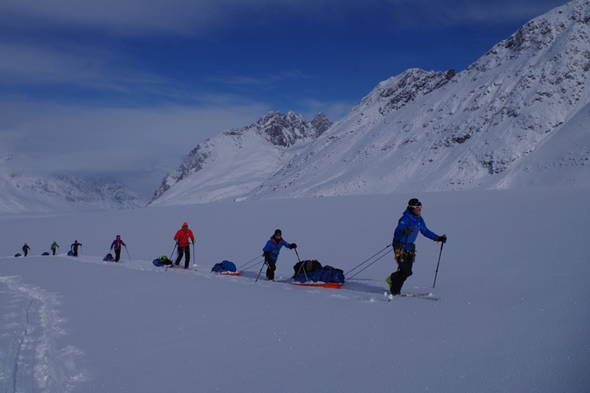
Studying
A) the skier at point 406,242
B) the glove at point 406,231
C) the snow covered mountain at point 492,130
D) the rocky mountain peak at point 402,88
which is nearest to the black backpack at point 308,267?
the skier at point 406,242

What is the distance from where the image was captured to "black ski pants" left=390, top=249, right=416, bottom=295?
344 inches

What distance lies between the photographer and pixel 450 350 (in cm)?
490

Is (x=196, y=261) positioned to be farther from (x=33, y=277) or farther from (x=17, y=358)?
(x=17, y=358)

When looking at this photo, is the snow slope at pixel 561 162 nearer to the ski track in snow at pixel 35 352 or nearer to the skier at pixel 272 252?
the skier at pixel 272 252

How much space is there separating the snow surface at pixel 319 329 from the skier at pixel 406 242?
0.58 meters

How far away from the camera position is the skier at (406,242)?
344 inches

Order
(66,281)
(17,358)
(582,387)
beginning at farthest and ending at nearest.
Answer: (66,281) < (17,358) < (582,387)

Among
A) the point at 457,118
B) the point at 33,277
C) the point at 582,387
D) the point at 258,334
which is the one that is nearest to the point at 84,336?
the point at 258,334

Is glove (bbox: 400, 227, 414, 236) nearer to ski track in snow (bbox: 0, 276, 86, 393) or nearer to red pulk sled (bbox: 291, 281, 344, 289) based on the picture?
red pulk sled (bbox: 291, 281, 344, 289)

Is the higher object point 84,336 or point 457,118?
point 457,118

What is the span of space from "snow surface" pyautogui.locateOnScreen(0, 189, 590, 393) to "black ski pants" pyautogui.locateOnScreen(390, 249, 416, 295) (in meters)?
0.56

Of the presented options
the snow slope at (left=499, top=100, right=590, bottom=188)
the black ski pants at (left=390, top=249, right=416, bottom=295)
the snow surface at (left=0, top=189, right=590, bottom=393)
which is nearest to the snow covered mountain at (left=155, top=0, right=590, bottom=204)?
the snow slope at (left=499, top=100, right=590, bottom=188)

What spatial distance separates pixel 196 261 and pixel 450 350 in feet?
57.5

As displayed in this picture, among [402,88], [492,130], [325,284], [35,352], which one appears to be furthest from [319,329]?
[402,88]
